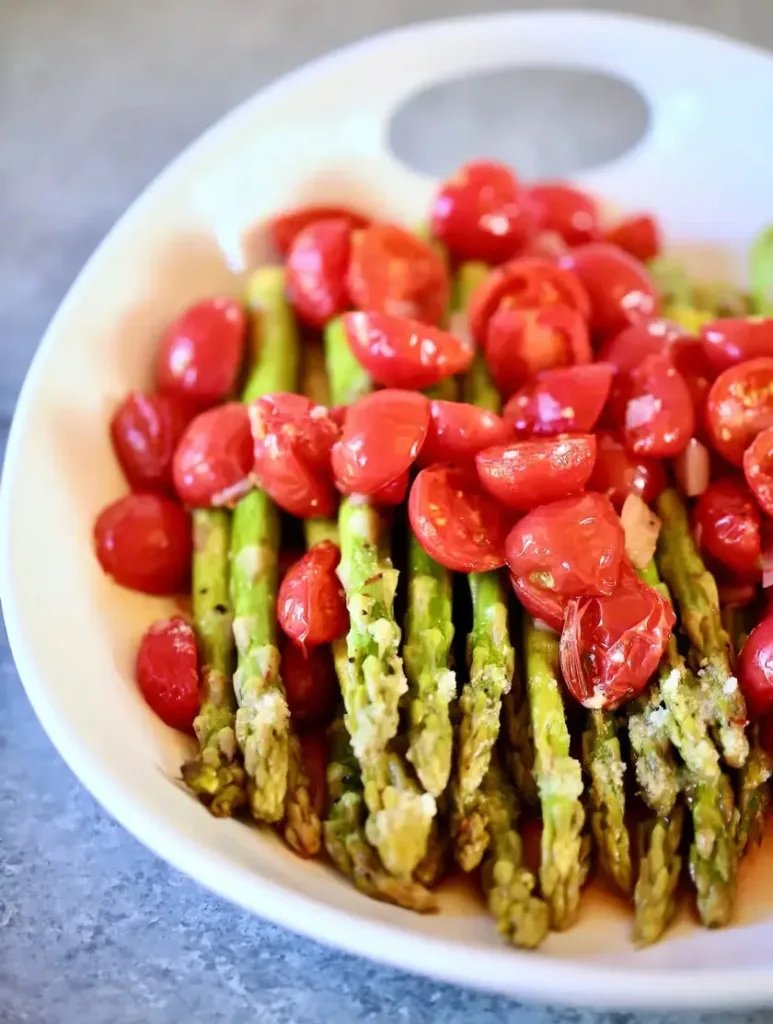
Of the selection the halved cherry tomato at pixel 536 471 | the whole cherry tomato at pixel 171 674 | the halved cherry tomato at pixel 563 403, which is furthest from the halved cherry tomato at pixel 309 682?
the halved cherry tomato at pixel 563 403

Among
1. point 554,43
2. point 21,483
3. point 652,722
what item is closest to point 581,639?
point 652,722

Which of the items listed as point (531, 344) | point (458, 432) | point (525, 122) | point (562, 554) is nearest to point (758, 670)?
point (562, 554)

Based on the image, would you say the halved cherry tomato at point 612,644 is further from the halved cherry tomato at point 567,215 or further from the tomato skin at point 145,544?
the halved cherry tomato at point 567,215

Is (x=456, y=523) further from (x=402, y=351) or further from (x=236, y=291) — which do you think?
(x=236, y=291)

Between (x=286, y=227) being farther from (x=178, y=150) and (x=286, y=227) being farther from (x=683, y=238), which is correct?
(x=683, y=238)

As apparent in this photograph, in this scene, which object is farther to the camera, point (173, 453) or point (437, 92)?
point (437, 92)

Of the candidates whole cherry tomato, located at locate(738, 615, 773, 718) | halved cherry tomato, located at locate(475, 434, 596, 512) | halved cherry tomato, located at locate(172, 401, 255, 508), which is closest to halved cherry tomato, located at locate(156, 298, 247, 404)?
halved cherry tomato, located at locate(172, 401, 255, 508)

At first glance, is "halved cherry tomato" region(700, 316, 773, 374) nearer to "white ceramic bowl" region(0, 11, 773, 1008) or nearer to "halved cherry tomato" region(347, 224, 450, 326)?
"halved cherry tomato" region(347, 224, 450, 326)
